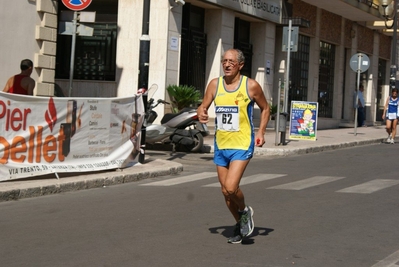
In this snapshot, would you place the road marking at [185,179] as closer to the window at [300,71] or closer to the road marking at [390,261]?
the road marking at [390,261]

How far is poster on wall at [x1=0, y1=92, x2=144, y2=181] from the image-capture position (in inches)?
451

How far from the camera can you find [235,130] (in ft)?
25.3

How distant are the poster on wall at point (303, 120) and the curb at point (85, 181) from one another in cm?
735

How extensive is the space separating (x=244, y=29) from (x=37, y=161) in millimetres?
16502

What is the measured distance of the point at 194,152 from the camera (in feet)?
60.7

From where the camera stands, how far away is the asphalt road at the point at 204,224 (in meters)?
6.93

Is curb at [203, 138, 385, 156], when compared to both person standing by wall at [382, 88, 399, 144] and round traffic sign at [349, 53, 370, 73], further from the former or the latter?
round traffic sign at [349, 53, 370, 73]

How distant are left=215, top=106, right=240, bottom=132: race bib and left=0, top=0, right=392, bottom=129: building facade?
7429 mm

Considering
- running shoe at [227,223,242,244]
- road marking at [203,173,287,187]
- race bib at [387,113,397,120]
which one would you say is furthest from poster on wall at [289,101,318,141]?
running shoe at [227,223,242,244]

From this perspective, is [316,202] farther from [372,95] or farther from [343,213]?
[372,95]

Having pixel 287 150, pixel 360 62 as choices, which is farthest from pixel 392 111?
pixel 287 150

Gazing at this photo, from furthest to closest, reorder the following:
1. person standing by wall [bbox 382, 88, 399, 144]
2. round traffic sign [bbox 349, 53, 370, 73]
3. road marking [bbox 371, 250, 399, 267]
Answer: round traffic sign [bbox 349, 53, 370, 73], person standing by wall [bbox 382, 88, 399, 144], road marking [bbox 371, 250, 399, 267]

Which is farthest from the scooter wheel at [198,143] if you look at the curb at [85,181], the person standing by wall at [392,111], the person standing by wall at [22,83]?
the person standing by wall at [392,111]

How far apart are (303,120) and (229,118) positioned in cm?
1413
